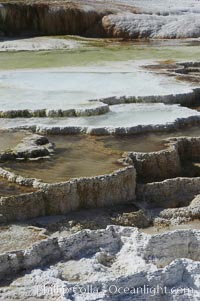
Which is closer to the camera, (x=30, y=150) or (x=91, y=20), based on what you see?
(x=30, y=150)

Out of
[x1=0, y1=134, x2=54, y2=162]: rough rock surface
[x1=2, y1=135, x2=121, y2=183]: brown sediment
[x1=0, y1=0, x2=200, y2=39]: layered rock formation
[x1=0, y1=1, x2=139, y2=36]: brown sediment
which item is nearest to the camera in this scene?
[x1=2, y1=135, x2=121, y2=183]: brown sediment

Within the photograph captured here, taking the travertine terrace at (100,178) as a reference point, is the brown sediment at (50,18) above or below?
above

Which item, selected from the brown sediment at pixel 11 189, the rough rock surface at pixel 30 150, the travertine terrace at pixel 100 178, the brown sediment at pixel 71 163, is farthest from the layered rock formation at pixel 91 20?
the brown sediment at pixel 11 189

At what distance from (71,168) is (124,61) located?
10838mm

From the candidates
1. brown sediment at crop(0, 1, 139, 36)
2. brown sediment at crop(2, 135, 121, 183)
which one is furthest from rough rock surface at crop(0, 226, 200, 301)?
brown sediment at crop(0, 1, 139, 36)

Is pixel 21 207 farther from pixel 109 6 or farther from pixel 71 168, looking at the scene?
pixel 109 6

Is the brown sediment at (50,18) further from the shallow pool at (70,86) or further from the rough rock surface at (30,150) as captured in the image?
the rough rock surface at (30,150)

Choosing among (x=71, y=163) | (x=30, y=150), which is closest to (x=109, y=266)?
(x=71, y=163)

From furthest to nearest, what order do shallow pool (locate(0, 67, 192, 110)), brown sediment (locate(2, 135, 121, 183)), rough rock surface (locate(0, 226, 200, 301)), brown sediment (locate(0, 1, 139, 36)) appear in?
brown sediment (locate(0, 1, 139, 36)) < shallow pool (locate(0, 67, 192, 110)) < brown sediment (locate(2, 135, 121, 183)) < rough rock surface (locate(0, 226, 200, 301))

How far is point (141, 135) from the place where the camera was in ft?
39.9

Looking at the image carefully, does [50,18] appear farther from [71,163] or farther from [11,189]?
[11,189]

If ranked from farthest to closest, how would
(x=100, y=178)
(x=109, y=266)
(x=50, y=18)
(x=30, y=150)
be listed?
(x=50, y=18) → (x=30, y=150) → (x=100, y=178) → (x=109, y=266)

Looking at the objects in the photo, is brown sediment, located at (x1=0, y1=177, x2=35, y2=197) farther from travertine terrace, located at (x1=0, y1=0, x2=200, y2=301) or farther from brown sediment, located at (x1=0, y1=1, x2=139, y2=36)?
brown sediment, located at (x1=0, y1=1, x2=139, y2=36)

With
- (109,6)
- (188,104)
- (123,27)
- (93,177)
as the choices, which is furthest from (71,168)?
(109,6)
